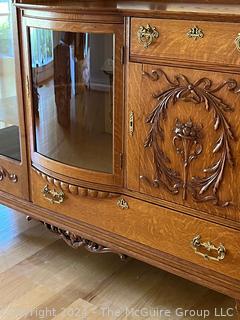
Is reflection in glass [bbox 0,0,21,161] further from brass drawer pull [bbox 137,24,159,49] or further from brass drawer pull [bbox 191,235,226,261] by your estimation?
brass drawer pull [bbox 191,235,226,261]

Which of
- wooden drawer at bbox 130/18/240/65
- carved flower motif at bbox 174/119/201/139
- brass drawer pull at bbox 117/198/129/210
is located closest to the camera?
wooden drawer at bbox 130/18/240/65

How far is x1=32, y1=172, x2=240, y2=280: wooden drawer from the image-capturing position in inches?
49.3

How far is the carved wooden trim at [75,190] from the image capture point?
1.43 m

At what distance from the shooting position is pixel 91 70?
53.2 inches

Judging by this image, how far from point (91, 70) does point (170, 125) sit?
0.30 m

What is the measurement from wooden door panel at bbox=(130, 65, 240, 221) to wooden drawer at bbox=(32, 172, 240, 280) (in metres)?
0.06

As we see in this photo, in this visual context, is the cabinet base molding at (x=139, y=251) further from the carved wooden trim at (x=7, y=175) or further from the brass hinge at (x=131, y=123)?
the brass hinge at (x=131, y=123)

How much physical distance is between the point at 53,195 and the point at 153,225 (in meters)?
0.39

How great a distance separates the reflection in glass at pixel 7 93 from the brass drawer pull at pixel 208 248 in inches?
28.4

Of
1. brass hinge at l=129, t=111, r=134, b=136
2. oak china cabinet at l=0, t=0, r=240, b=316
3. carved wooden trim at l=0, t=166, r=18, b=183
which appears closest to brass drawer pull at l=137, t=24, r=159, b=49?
oak china cabinet at l=0, t=0, r=240, b=316

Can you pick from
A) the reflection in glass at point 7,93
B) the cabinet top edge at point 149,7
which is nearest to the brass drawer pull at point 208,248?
the cabinet top edge at point 149,7

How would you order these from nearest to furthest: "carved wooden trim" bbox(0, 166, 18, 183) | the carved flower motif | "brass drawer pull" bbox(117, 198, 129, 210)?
1. the carved flower motif
2. "brass drawer pull" bbox(117, 198, 129, 210)
3. "carved wooden trim" bbox(0, 166, 18, 183)

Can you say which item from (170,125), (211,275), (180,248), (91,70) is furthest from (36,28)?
(211,275)

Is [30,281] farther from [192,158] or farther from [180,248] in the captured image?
[192,158]
